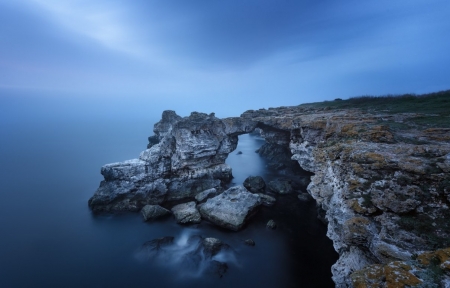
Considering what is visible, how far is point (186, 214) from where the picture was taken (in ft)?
69.4

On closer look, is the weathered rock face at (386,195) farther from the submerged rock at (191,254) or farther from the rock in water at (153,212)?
the rock in water at (153,212)

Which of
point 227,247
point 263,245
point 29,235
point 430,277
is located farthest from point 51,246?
point 430,277

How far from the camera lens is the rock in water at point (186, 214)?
20578 mm

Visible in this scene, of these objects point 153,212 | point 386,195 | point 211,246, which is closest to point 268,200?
point 211,246

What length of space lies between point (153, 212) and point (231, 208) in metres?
8.90

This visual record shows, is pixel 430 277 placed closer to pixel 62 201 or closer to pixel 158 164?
pixel 158 164

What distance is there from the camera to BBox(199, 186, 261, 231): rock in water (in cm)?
1956

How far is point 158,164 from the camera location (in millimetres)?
25594

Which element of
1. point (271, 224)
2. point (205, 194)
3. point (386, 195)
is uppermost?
point (386, 195)

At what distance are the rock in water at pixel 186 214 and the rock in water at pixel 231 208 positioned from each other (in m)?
0.80

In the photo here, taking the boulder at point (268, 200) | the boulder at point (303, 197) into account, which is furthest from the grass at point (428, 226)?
the boulder at point (303, 197)

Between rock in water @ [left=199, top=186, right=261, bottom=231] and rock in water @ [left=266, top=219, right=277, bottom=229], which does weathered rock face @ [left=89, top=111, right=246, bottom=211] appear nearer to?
rock in water @ [left=199, top=186, right=261, bottom=231]

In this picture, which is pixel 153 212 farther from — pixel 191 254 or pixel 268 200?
pixel 268 200

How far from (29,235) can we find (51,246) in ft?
13.7
